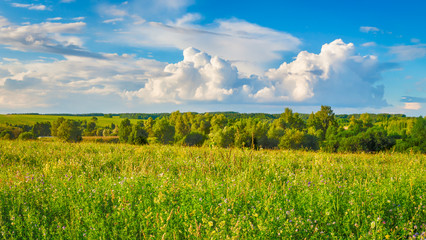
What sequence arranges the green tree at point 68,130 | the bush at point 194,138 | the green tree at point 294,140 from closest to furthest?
1. the green tree at point 68,130
2. the green tree at point 294,140
3. the bush at point 194,138

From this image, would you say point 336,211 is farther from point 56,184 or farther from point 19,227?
point 56,184

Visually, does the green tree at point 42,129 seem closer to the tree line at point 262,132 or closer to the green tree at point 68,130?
the tree line at point 262,132

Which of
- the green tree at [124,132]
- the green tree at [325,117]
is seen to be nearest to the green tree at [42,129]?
the green tree at [124,132]

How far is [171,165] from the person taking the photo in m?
8.73

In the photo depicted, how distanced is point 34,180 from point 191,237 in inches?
182

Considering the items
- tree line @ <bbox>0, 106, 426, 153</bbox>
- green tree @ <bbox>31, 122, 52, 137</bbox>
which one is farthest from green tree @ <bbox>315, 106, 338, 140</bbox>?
green tree @ <bbox>31, 122, 52, 137</bbox>

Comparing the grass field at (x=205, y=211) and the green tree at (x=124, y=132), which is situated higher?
the grass field at (x=205, y=211)

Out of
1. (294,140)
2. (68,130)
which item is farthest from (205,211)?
(294,140)

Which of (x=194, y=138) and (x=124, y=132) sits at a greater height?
(x=124, y=132)

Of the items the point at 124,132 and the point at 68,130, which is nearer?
the point at 68,130

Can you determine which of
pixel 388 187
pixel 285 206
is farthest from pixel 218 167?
pixel 388 187

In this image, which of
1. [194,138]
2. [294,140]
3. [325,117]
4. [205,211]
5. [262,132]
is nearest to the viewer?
[205,211]

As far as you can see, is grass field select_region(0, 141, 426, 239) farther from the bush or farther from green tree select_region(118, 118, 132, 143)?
green tree select_region(118, 118, 132, 143)

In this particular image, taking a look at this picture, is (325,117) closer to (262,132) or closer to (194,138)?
(262,132)
